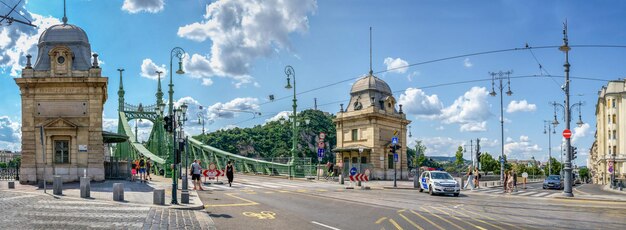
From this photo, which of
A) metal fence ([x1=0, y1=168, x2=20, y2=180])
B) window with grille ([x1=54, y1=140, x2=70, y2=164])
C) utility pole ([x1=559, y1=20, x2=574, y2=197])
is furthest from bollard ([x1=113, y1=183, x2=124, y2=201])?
utility pole ([x1=559, y1=20, x2=574, y2=197])

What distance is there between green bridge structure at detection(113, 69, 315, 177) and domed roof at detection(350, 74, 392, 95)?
9.63 m

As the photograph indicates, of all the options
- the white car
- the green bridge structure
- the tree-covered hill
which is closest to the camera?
the white car

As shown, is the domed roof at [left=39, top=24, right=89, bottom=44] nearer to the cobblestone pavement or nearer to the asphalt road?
the cobblestone pavement

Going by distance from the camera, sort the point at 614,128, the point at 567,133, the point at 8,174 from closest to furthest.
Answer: the point at 567,133
the point at 8,174
the point at 614,128

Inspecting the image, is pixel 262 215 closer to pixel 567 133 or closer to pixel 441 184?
pixel 441 184

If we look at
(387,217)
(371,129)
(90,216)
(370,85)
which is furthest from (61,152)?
(370,85)

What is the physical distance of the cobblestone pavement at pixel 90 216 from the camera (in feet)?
40.6

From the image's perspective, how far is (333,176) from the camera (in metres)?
44.9

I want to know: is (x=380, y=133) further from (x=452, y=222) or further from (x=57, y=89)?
(x=452, y=222)

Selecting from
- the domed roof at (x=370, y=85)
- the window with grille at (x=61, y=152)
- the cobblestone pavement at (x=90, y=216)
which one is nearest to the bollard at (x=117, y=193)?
the cobblestone pavement at (x=90, y=216)

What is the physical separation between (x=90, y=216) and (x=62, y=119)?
55.0 ft

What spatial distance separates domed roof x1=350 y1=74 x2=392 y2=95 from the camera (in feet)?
168

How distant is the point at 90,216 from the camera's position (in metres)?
14.0

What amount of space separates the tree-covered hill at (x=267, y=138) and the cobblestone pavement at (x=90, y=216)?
68.5 meters
